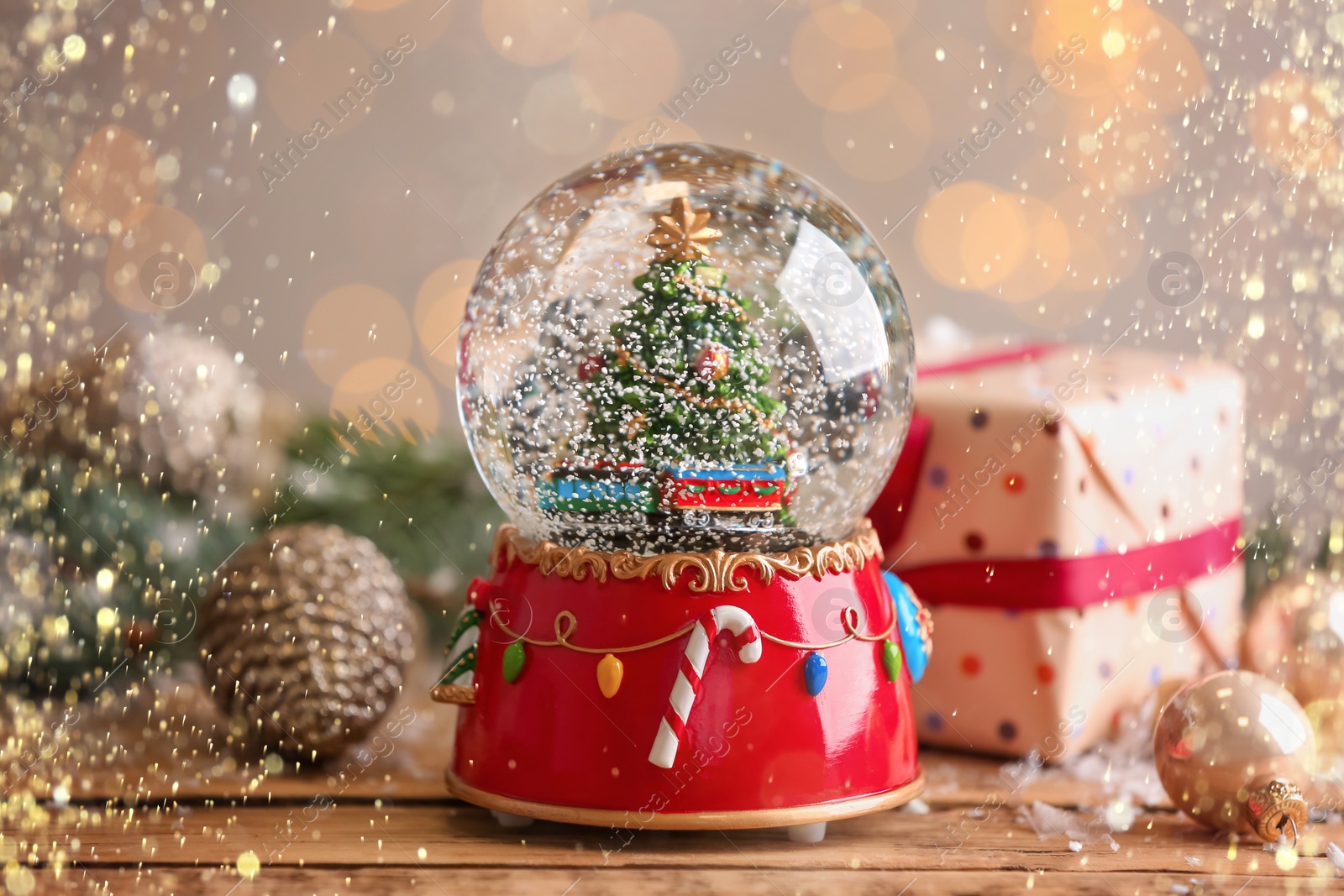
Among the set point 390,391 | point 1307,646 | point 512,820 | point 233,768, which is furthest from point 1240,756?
point 390,391

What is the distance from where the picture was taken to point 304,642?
1.10 metres

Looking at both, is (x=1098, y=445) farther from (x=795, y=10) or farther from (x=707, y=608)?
(x=795, y=10)

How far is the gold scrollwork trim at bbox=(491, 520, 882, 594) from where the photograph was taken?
3.04 ft

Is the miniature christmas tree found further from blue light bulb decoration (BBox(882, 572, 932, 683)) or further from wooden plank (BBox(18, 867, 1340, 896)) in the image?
wooden plank (BBox(18, 867, 1340, 896))

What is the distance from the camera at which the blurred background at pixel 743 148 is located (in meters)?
1.58

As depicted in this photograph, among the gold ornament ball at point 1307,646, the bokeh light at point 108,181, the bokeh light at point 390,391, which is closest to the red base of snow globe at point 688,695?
the gold ornament ball at point 1307,646

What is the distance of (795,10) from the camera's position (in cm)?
179

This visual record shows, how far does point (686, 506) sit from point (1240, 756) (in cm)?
47

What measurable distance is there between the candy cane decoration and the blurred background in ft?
2.11

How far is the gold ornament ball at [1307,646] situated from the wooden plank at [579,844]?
24 centimetres

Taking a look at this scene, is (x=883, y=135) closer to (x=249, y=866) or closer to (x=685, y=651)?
(x=685, y=651)

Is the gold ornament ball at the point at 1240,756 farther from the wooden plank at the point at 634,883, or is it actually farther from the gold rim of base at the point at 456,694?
the gold rim of base at the point at 456,694

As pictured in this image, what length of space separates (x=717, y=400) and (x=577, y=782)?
31 cm

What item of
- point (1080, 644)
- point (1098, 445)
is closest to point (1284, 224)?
point (1098, 445)
